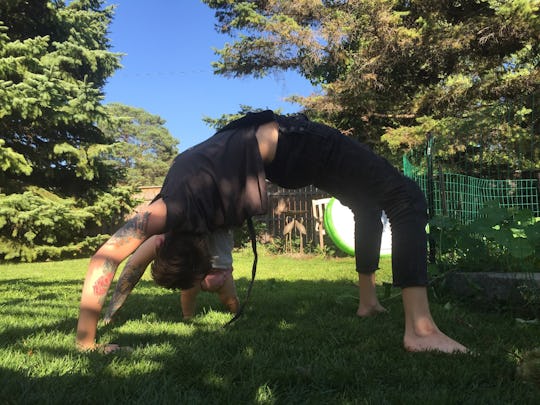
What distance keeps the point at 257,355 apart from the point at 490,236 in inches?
77.0

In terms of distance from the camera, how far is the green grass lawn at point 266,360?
5.00 feet

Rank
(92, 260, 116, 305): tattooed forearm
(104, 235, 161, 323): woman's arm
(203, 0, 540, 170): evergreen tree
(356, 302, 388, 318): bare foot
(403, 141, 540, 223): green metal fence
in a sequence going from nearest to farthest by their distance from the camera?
(92, 260, 116, 305): tattooed forearm
(104, 235, 161, 323): woman's arm
(356, 302, 388, 318): bare foot
(403, 141, 540, 223): green metal fence
(203, 0, 540, 170): evergreen tree

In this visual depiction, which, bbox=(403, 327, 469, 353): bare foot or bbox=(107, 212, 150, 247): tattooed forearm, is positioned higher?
bbox=(107, 212, 150, 247): tattooed forearm

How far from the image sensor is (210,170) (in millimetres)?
2029

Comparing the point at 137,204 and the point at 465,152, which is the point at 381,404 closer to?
the point at 465,152

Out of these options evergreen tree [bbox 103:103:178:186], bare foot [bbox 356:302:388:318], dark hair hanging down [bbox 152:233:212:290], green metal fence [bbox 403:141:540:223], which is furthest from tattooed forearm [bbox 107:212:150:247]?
evergreen tree [bbox 103:103:178:186]

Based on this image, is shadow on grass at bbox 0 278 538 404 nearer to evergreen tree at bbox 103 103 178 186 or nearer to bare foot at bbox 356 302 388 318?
bare foot at bbox 356 302 388 318

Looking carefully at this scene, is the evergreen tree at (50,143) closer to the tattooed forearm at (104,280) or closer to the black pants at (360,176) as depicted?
the tattooed forearm at (104,280)

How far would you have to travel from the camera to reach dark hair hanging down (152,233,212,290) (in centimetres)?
218

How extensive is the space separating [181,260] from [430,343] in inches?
46.8

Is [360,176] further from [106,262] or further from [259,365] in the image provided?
[106,262]

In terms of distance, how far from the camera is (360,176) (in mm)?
2254

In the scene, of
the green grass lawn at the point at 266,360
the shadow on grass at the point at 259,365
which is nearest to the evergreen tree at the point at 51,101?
the green grass lawn at the point at 266,360

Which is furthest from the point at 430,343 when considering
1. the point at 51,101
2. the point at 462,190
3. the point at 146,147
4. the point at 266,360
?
the point at 146,147
